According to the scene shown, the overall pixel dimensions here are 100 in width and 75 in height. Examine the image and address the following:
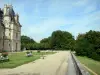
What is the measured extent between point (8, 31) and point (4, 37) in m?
4.13

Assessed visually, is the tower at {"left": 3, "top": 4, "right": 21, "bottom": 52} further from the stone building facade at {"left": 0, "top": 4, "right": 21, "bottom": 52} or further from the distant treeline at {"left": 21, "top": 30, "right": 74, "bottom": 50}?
the distant treeline at {"left": 21, "top": 30, "right": 74, "bottom": 50}

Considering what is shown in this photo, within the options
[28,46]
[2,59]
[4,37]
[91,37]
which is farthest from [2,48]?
[2,59]

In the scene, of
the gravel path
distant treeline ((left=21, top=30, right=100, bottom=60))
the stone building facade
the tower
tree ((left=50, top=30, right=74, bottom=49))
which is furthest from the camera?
tree ((left=50, top=30, right=74, bottom=49))

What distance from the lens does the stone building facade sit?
94.1 m

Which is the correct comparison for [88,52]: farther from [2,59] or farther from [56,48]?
[56,48]

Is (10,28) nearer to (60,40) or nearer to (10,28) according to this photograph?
(10,28)

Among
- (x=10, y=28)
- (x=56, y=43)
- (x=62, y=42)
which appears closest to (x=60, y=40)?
(x=62, y=42)

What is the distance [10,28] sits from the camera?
96.1 metres

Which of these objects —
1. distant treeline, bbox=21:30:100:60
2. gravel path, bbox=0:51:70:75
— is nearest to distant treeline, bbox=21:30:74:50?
distant treeline, bbox=21:30:100:60

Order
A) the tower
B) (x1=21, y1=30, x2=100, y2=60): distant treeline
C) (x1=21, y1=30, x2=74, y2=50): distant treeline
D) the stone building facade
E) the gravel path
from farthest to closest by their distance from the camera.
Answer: (x1=21, y1=30, x2=74, y2=50): distant treeline → the tower → the stone building facade → (x1=21, y1=30, x2=100, y2=60): distant treeline → the gravel path

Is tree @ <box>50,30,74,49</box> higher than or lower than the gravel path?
higher

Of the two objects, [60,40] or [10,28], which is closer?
[10,28]

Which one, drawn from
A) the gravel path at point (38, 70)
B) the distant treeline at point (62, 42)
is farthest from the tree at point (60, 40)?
the gravel path at point (38, 70)

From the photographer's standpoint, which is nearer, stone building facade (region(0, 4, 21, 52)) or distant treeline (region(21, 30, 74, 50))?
stone building facade (region(0, 4, 21, 52))
